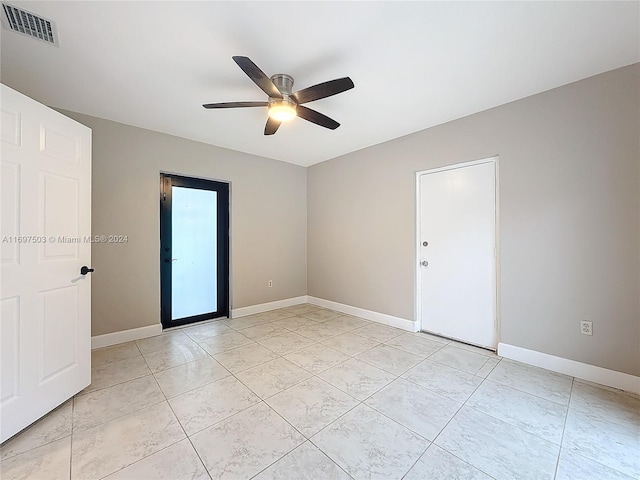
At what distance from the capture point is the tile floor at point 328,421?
55.4 inches

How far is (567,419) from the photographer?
178cm

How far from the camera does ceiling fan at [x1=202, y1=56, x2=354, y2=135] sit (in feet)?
6.01

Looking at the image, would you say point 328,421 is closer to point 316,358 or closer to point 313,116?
point 316,358

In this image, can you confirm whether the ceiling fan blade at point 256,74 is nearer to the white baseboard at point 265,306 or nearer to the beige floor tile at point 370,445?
the beige floor tile at point 370,445

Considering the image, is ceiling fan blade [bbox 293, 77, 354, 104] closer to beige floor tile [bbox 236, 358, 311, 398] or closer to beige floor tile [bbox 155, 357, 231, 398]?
beige floor tile [bbox 236, 358, 311, 398]

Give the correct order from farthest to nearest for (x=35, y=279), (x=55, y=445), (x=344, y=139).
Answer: (x=344, y=139) → (x=35, y=279) → (x=55, y=445)

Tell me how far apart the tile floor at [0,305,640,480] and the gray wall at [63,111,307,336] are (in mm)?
659

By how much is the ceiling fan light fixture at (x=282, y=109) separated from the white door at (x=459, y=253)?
2000mm

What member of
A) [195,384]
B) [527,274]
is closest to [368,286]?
[527,274]

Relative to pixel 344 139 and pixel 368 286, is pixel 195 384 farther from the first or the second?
pixel 344 139

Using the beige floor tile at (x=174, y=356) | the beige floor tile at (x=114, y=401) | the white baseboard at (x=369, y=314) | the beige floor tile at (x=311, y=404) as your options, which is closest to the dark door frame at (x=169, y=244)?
the beige floor tile at (x=174, y=356)

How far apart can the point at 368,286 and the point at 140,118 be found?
3651 mm

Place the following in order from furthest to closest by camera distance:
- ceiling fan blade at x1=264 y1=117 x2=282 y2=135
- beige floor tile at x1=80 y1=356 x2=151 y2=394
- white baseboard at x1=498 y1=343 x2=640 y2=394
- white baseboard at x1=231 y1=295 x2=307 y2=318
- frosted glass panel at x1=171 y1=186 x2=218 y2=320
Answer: white baseboard at x1=231 y1=295 x2=307 y2=318 < frosted glass panel at x1=171 y1=186 x2=218 y2=320 < ceiling fan blade at x1=264 y1=117 x2=282 y2=135 < beige floor tile at x1=80 y1=356 x2=151 y2=394 < white baseboard at x1=498 y1=343 x2=640 y2=394

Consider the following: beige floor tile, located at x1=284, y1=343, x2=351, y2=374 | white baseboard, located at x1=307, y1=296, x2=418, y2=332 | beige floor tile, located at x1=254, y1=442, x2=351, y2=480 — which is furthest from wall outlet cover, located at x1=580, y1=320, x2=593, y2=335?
beige floor tile, located at x1=254, y1=442, x2=351, y2=480
